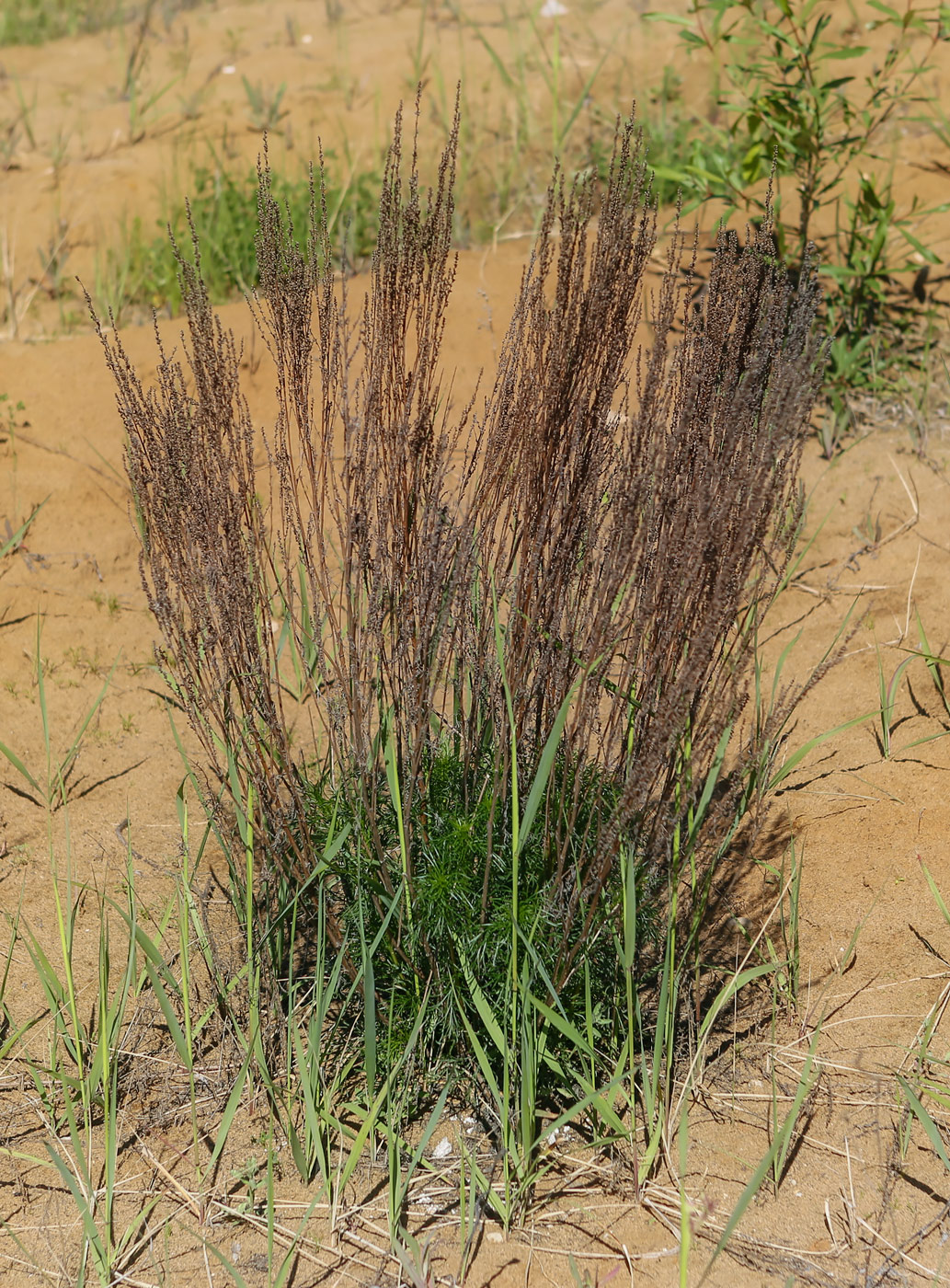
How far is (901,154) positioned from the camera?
509 centimetres

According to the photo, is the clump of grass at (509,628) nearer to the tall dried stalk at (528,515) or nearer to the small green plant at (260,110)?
the tall dried stalk at (528,515)

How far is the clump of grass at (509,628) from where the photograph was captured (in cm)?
197

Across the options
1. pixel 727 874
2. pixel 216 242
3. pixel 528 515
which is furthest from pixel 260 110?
pixel 727 874

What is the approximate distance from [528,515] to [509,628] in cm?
21

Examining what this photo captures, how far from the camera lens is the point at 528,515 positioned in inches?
83.8

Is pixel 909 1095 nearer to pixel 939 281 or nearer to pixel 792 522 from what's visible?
pixel 792 522

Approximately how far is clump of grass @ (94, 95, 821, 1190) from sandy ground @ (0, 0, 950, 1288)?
6.3 inches

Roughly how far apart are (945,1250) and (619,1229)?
52 cm

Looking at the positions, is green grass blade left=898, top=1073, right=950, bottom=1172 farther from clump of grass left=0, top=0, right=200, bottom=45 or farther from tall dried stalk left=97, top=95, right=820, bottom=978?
clump of grass left=0, top=0, right=200, bottom=45

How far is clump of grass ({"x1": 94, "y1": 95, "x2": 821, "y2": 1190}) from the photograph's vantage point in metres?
1.97

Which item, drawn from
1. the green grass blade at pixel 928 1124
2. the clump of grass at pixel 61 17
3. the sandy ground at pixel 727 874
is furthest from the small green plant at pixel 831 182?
the clump of grass at pixel 61 17

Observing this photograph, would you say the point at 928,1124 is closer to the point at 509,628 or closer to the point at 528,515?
the point at 509,628

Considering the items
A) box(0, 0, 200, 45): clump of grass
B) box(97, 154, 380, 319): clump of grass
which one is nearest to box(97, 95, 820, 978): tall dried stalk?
box(97, 154, 380, 319): clump of grass

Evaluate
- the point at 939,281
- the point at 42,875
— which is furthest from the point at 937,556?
the point at 42,875
